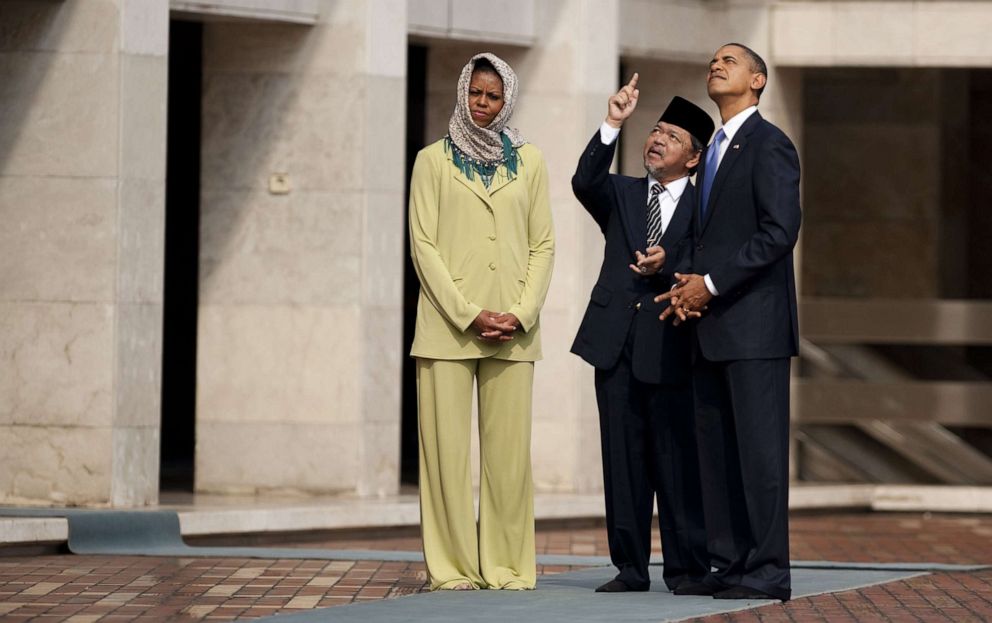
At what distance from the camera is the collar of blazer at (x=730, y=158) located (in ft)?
25.4

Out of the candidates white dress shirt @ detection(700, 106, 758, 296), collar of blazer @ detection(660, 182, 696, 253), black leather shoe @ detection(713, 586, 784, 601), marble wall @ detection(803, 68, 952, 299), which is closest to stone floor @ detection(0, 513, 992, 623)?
black leather shoe @ detection(713, 586, 784, 601)

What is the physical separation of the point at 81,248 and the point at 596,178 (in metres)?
4.30

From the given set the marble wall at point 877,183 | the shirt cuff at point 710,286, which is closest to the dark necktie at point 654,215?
the shirt cuff at point 710,286

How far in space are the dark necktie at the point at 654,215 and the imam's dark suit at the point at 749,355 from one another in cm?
27

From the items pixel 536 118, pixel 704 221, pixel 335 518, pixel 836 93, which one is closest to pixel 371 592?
pixel 704 221

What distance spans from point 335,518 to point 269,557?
2052 millimetres

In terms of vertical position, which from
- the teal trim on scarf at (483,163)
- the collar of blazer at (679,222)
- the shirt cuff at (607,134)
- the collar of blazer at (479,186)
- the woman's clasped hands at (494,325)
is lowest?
the woman's clasped hands at (494,325)

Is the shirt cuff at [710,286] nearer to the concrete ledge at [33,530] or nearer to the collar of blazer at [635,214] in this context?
the collar of blazer at [635,214]

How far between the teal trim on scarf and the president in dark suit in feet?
2.61

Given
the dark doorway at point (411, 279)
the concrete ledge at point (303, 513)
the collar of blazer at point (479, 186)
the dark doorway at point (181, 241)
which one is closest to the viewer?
the collar of blazer at point (479, 186)

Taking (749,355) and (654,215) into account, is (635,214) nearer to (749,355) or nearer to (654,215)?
(654,215)

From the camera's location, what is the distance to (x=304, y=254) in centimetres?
1285

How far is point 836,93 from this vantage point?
1561 cm

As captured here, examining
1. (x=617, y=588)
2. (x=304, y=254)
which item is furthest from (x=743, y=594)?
(x=304, y=254)
